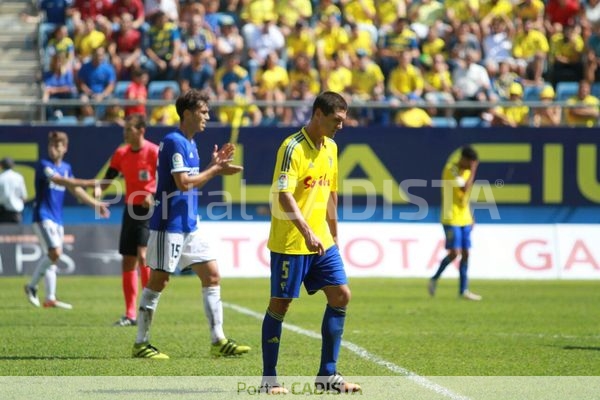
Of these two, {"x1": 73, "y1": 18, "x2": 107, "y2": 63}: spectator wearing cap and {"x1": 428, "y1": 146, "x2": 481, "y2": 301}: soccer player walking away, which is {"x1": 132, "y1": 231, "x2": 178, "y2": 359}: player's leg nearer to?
{"x1": 428, "y1": 146, "x2": 481, "y2": 301}: soccer player walking away

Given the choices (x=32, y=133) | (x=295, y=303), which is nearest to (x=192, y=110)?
(x=295, y=303)

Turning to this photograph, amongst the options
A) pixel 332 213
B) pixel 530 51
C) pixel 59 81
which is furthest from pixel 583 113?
pixel 332 213

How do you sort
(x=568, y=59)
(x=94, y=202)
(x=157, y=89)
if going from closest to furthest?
(x=94, y=202) < (x=157, y=89) < (x=568, y=59)

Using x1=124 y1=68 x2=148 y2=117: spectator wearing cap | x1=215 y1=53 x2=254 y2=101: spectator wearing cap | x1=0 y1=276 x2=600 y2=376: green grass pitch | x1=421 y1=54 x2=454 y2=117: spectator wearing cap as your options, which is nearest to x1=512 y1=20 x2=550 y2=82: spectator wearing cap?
x1=421 y1=54 x2=454 y2=117: spectator wearing cap

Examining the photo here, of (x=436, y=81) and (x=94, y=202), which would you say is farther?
(x=436, y=81)

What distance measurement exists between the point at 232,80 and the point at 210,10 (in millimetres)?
2520

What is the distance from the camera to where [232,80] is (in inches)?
1021

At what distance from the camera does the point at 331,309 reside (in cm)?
958

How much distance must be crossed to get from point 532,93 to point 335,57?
432 cm

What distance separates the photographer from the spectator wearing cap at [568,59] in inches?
1071

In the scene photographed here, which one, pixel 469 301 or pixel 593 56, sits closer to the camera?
pixel 469 301

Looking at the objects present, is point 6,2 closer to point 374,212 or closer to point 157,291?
point 374,212

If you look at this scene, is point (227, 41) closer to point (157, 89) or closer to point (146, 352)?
point (157, 89)

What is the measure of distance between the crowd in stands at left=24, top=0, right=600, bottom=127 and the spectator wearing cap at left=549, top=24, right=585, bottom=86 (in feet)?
0.07
